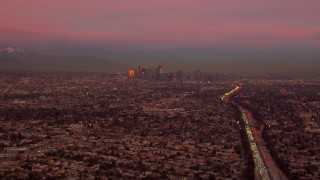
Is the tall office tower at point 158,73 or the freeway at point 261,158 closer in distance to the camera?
the freeway at point 261,158

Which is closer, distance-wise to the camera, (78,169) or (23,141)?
(78,169)

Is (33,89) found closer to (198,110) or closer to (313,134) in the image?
(198,110)

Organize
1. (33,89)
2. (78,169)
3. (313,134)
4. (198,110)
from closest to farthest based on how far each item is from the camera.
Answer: (78,169) < (313,134) < (198,110) < (33,89)

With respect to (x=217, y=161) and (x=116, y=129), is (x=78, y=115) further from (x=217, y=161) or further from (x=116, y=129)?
(x=217, y=161)

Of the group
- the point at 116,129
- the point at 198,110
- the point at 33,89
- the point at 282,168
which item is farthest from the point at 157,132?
the point at 33,89

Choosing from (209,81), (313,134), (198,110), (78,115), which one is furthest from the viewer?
(209,81)

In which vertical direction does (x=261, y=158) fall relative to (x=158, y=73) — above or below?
below

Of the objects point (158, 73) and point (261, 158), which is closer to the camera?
point (261, 158)

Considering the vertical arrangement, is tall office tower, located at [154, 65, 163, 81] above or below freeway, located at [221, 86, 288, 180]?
above

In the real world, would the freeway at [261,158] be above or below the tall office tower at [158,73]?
below

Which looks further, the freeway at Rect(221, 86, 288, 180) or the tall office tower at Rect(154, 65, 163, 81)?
the tall office tower at Rect(154, 65, 163, 81)
